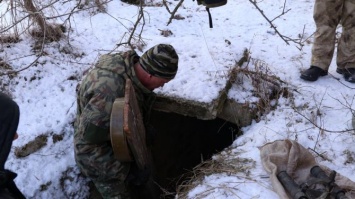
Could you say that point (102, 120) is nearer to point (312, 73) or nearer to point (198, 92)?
point (198, 92)

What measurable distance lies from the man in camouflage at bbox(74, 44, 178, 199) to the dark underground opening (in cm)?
122

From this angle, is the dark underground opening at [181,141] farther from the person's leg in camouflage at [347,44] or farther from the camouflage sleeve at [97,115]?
the camouflage sleeve at [97,115]

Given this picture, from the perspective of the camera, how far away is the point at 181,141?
505cm

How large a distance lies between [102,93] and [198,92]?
134cm

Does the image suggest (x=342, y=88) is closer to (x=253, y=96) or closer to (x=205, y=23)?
(x=253, y=96)

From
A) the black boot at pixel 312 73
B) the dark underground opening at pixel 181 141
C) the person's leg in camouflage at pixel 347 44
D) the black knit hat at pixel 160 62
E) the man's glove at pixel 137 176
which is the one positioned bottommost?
the dark underground opening at pixel 181 141

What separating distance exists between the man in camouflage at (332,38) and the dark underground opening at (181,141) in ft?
3.91

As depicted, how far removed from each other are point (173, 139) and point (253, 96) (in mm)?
1373

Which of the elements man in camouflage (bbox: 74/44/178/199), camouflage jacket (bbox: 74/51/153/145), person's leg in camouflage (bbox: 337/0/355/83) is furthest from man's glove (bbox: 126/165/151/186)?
person's leg in camouflage (bbox: 337/0/355/83)

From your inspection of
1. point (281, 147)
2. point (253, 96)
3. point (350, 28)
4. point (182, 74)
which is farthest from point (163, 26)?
point (281, 147)

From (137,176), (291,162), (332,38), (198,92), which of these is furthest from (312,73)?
(137,176)

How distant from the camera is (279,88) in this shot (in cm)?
401

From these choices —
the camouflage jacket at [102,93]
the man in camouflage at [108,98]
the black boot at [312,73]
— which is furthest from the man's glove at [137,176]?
the black boot at [312,73]

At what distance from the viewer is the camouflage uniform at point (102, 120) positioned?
284cm
